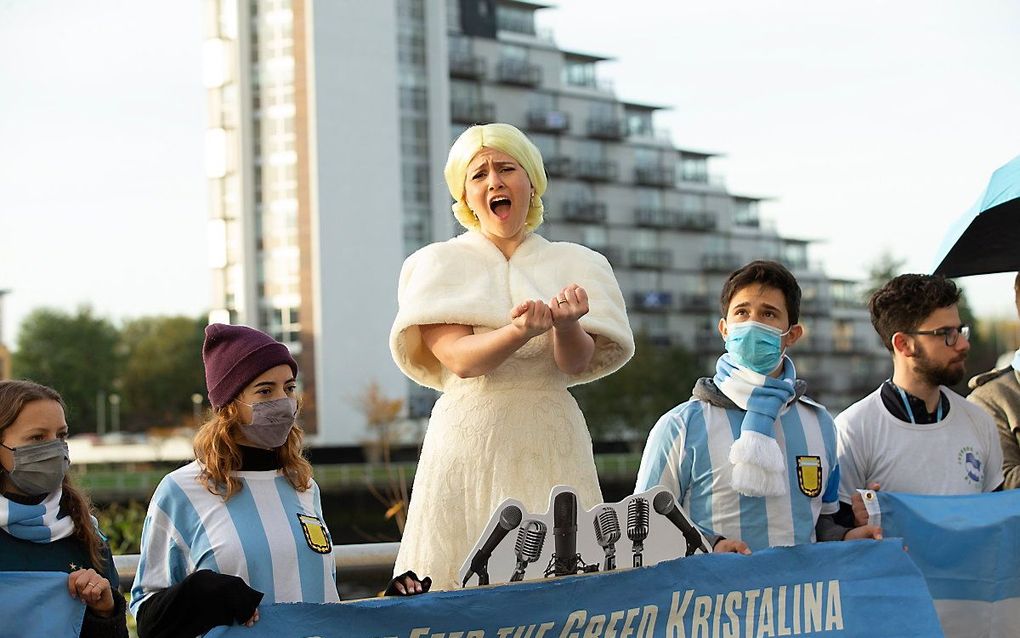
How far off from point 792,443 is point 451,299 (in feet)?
3.51

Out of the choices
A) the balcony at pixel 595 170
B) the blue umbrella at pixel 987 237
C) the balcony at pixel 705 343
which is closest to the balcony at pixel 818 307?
the balcony at pixel 705 343

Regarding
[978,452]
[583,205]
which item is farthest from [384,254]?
[978,452]

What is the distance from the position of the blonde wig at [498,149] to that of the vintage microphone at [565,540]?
3.09 ft

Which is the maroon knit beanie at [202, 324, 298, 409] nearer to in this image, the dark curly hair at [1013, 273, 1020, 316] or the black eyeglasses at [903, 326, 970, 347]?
the black eyeglasses at [903, 326, 970, 347]

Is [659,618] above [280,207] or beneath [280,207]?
beneath

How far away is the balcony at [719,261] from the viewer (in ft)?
289

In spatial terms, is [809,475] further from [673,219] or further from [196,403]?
[673,219]

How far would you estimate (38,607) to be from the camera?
10.9ft

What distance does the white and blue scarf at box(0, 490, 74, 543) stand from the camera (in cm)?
338

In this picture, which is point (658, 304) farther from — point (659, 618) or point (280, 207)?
point (659, 618)

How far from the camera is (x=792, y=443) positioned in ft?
13.6

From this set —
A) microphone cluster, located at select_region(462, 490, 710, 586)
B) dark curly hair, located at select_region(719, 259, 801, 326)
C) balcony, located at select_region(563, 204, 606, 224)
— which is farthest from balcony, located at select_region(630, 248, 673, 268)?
microphone cluster, located at select_region(462, 490, 710, 586)

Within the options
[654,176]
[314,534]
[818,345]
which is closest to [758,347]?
[314,534]

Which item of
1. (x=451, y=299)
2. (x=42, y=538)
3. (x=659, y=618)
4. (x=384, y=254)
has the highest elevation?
(x=384, y=254)
